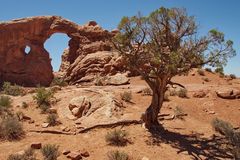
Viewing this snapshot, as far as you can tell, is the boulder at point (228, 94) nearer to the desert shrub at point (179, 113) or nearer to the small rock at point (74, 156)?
the desert shrub at point (179, 113)

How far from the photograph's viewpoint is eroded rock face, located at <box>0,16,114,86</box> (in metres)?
36.1

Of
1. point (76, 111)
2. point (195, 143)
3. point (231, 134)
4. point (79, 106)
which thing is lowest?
point (195, 143)

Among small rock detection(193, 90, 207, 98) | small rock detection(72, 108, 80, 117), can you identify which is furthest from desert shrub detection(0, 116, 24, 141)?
small rock detection(193, 90, 207, 98)

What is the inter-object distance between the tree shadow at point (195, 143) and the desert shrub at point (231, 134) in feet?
0.87

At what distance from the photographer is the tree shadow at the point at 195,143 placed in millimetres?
9688

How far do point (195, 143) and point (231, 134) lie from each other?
5.49 ft

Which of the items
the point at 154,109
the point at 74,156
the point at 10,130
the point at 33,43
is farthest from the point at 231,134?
the point at 33,43

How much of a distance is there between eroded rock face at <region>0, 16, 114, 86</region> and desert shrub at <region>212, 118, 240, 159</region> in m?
24.8

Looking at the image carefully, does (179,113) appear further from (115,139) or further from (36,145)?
(36,145)

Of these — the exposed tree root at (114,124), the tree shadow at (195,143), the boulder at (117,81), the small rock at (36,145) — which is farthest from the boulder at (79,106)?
the boulder at (117,81)

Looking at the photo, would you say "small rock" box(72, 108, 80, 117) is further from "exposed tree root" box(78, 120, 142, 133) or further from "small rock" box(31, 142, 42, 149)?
"small rock" box(31, 142, 42, 149)

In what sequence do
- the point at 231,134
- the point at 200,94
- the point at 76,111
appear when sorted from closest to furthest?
the point at 231,134 < the point at 76,111 < the point at 200,94

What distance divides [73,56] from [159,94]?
2680 centimetres

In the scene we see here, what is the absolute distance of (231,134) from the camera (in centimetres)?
1131
